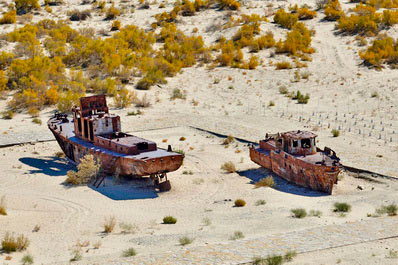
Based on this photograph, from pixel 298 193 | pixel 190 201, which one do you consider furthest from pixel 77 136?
pixel 298 193

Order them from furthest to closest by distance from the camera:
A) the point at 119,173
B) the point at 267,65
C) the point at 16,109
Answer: the point at 267,65 → the point at 16,109 → the point at 119,173

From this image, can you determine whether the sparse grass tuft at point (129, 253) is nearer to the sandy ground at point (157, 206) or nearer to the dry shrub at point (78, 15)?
the sandy ground at point (157, 206)

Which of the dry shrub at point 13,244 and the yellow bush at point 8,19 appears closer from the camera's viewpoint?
the dry shrub at point 13,244

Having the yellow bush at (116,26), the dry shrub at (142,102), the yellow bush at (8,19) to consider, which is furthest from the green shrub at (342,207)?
the yellow bush at (8,19)

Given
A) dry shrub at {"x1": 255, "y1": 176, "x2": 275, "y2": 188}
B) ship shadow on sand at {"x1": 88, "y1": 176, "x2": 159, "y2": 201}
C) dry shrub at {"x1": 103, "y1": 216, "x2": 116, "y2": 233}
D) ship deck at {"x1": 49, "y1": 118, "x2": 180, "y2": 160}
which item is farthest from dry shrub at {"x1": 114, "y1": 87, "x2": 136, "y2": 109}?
dry shrub at {"x1": 103, "y1": 216, "x2": 116, "y2": 233}

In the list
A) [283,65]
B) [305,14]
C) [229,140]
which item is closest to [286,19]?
[305,14]

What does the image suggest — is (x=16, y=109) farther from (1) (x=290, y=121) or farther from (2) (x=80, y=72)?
(1) (x=290, y=121)
